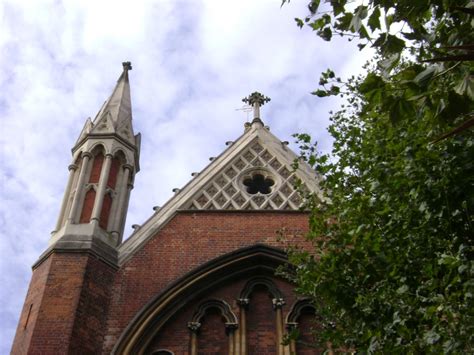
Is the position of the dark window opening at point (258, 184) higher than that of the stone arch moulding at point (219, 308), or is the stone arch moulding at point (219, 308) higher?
the dark window opening at point (258, 184)

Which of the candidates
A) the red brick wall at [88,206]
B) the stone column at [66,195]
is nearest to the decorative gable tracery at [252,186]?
the red brick wall at [88,206]

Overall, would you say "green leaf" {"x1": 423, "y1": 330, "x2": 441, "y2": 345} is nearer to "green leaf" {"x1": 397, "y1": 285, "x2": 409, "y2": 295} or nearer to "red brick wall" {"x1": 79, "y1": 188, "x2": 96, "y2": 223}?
"green leaf" {"x1": 397, "y1": 285, "x2": 409, "y2": 295}

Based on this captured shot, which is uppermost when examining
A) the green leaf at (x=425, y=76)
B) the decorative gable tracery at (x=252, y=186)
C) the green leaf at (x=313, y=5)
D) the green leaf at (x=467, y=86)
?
the decorative gable tracery at (x=252, y=186)

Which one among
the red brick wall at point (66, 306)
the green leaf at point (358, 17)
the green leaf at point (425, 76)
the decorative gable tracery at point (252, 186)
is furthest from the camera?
the decorative gable tracery at point (252, 186)

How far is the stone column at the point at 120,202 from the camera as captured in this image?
1401 cm

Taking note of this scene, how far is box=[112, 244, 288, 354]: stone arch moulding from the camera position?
39.4 ft

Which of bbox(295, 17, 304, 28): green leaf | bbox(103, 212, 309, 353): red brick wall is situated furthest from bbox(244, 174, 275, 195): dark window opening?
bbox(295, 17, 304, 28): green leaf

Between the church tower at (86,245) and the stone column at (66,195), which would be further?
the stone column at (66,195)

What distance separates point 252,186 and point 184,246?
105 inches

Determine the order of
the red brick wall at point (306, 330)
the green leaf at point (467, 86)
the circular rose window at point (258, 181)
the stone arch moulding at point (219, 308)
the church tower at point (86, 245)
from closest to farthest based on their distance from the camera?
the green leaf at point (467, 86), the church tower at point (86, 245), the red brick wall at point (306, 330), the stone arch moulding at point (219, 308), the circular rose window at point (258, 181)

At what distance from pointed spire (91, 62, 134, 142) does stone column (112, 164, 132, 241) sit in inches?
35.7

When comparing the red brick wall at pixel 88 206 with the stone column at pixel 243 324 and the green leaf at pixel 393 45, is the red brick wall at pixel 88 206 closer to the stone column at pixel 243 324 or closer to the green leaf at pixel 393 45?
the stone column at pixel 243 324

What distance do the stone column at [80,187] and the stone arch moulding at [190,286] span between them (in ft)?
8.75

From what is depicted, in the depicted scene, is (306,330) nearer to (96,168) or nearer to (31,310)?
(31,310)
